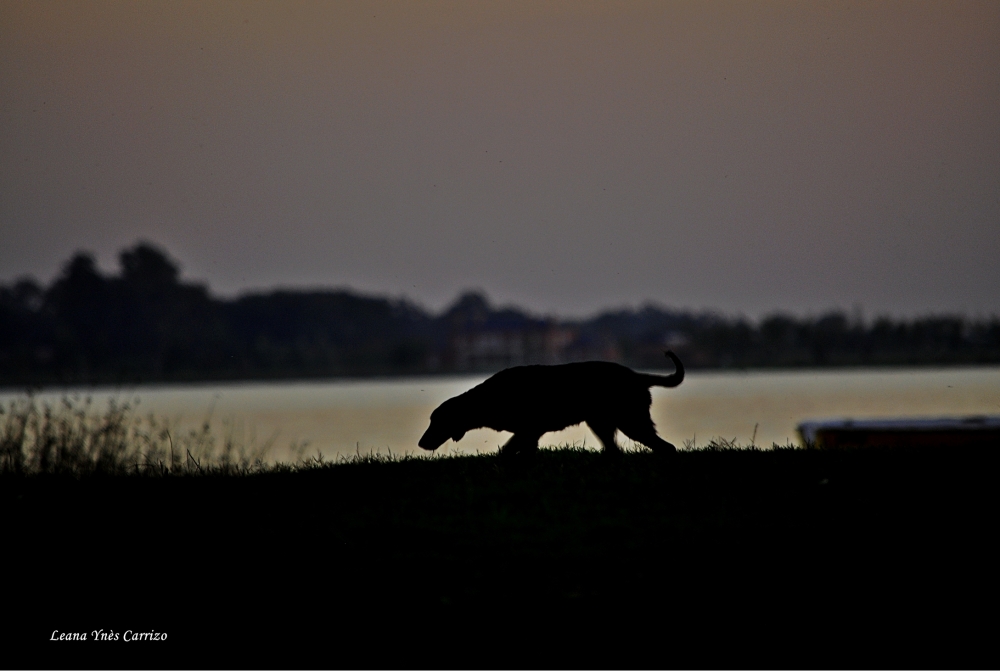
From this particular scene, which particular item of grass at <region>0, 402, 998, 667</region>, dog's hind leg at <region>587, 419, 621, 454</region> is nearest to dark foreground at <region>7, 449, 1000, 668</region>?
grass at <region>0, 402, 998, 667</region>

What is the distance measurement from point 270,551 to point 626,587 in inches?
111

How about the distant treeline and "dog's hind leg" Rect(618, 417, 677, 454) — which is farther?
the distant treeline

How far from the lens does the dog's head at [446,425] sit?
11188 mm

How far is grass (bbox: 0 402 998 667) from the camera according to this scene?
624 cm

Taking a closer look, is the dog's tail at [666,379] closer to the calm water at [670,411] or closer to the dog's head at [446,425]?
the dog's head at [446,425]

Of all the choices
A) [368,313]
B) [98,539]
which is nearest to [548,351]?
[368,313]

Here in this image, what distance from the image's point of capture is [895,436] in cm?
1861

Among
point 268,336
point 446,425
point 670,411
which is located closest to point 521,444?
point 446,425

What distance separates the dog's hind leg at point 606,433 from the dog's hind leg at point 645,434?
12cm

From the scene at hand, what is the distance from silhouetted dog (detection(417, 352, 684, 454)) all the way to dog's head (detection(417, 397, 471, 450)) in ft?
1.94

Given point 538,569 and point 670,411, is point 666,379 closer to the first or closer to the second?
point 538,569

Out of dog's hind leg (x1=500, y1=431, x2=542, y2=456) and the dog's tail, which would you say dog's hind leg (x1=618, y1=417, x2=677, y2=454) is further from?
dog's hind leg (x1=500, y1=431, x2=542, y2=456)

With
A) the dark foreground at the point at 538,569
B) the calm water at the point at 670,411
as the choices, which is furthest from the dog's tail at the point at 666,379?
the calm water at the point at 670,411

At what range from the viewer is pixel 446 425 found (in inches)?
446
